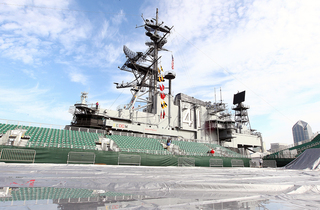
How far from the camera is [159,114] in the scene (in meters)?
33.2

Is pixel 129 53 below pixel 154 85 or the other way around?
the other way around

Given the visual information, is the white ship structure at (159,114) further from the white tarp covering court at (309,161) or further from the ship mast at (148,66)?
the white tarp covering court at (309,161)

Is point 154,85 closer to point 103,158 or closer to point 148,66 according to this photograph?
point 148,66

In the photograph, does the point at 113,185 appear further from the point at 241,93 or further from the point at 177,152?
the point at 241,93

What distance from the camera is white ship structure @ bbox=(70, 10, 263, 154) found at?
2825cm

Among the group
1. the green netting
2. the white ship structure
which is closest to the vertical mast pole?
the white ship structure

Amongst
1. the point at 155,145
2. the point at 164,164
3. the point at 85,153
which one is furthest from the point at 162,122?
the point at 85,153

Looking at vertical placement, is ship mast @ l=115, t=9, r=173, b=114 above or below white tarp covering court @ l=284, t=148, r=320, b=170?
above

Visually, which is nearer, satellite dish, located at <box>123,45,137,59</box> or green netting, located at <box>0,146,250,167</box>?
green netting, located at <box>0,146,250,167</box>

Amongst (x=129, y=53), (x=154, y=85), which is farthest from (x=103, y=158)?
(x=129, y=53)

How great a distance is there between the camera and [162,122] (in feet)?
109

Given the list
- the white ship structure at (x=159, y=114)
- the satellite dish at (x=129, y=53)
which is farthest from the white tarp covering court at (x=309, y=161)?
the satellite dish at (x=129, y=53)

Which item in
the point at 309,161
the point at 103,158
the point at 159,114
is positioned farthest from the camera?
the point at 159,114

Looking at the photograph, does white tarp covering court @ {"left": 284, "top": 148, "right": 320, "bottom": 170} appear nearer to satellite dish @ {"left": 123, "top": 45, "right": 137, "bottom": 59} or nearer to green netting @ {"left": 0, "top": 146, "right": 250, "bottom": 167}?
green netting @ {"left": 0, "top": 146, "right": 250, "bottom": 167}
